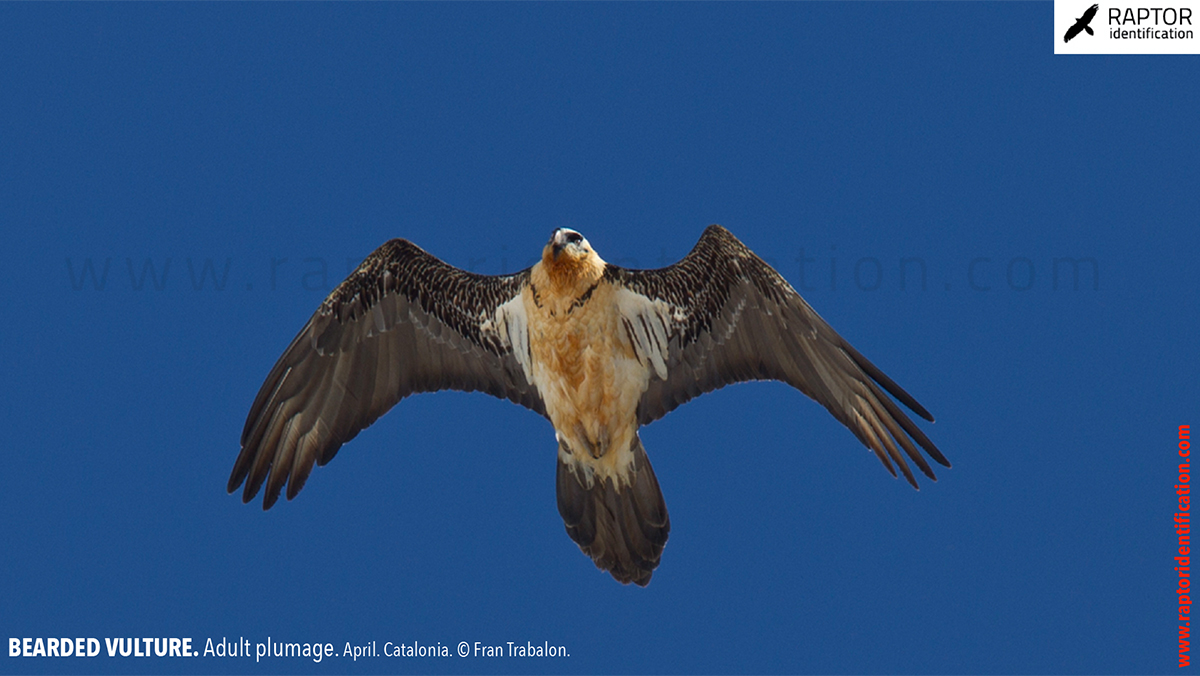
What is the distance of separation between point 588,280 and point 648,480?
163 centimetres

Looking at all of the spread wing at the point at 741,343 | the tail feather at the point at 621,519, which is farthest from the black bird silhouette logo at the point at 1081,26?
the tail feather at the point at 621,519

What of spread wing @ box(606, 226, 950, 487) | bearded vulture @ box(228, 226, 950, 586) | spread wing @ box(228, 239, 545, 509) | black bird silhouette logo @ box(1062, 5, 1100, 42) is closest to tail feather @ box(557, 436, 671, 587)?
bearded vulture @ box(228, 226, 950, 586)

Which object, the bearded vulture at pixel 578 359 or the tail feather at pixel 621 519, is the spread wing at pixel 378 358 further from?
the tail feather at pixel 621 519

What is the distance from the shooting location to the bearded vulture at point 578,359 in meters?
7.54

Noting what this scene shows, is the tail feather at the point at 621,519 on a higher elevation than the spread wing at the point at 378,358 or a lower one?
lower

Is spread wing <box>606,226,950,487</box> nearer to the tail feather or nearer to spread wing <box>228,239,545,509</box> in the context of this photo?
the tail feather

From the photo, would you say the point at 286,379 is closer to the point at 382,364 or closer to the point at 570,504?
the point at 382,364

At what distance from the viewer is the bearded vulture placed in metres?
7.54

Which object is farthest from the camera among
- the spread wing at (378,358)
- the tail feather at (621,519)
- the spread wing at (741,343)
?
the spread wing at (378,358)

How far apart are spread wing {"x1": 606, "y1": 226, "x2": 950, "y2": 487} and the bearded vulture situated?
0.03ft

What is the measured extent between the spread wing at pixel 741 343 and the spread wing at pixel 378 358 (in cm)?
98

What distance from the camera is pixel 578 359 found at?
7.66 metres

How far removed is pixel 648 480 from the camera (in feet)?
26.0

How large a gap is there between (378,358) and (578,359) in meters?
1.67
